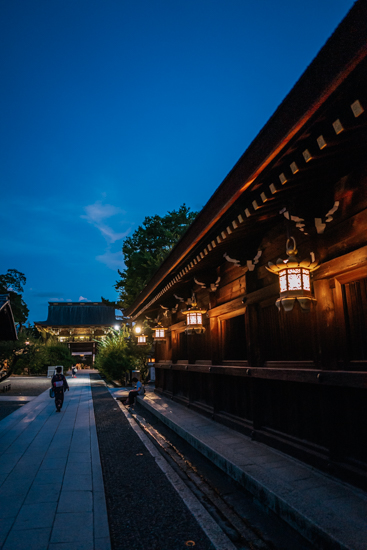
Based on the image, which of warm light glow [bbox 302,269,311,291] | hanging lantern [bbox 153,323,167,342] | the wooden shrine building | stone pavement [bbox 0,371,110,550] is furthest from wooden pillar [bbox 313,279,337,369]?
hanging lantern [bbox 153,323,167,342]

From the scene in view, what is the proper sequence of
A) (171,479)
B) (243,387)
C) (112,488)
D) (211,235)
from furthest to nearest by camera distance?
(243,387), (211,235), (171,479), (112,488)

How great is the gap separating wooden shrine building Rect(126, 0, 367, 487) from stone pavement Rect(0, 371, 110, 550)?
9.99ft

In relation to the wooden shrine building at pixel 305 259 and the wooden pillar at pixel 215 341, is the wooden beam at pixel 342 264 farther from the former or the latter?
the wooden pillar at pixel 215 341

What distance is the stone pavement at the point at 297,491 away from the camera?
3.16 metres

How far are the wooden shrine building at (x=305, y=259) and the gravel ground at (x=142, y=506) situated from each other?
1999 millimetres

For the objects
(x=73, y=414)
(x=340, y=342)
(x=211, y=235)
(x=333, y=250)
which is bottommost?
(x=73, y=414)

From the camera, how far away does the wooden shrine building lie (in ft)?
9.60

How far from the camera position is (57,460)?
6.42 metres

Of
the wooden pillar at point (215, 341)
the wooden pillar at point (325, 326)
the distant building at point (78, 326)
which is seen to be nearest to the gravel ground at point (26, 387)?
the wooden pillar at point (215, 341)

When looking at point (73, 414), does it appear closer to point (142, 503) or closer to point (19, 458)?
point (19, 458)

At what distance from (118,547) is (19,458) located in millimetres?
4159

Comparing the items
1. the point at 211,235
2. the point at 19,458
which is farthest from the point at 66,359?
the point at 211,235

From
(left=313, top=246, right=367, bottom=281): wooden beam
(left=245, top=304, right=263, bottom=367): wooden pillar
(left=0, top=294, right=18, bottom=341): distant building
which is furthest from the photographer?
(left=0, top=294, right=18, bottom=341): distant building

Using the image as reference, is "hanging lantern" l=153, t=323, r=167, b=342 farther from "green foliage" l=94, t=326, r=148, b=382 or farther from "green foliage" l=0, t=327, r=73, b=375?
"green foliage" l=0, t=327, r=73, b=375
